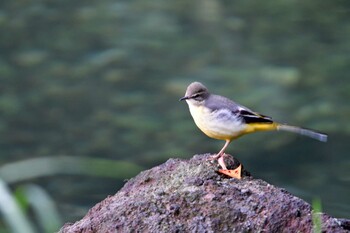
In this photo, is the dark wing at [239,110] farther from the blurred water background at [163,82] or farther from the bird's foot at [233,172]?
the blurred water background at [163,82]

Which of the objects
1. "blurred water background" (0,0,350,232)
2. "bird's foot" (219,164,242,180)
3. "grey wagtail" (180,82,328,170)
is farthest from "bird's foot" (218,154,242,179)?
"blurred water background" (0,0,350,232)

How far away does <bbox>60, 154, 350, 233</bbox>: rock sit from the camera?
11.7 ft

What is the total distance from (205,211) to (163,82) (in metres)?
8.63

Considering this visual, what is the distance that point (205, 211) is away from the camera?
3633 mm

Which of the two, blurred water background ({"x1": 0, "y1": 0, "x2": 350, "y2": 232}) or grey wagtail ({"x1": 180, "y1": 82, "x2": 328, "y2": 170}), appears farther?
blurred water background ({"x1": 0, "y1": 0, "x2": 350, "y2": 232})

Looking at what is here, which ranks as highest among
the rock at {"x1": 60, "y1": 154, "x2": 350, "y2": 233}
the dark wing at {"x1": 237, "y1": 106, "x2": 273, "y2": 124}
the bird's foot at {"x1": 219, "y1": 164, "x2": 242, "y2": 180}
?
the dark wing at {"x1": 237, "y1": 106, "x2": 273, "y2": 124}

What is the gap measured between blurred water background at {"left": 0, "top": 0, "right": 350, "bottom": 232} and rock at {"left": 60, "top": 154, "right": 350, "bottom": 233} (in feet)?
18.3

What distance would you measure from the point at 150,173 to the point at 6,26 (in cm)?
952

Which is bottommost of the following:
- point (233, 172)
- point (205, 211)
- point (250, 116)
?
point (205, 211)

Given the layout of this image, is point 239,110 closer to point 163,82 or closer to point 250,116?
point 250,116

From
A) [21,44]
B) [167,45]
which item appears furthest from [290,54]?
[21,44]

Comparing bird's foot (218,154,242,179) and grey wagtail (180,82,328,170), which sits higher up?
grey wagtail (180,82,328,170)

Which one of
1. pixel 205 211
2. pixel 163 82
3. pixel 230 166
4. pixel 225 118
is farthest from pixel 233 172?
pixel 163 82

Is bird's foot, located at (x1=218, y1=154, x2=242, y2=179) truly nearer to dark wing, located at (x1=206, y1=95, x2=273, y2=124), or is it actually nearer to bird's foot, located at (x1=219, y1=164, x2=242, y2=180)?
bird's foot, located at (x1=219, y1=164, x2=242, y2=180)
